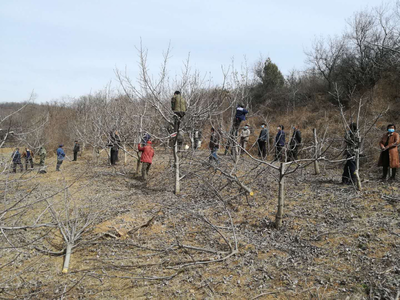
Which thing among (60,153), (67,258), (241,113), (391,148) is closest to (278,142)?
(241,113)

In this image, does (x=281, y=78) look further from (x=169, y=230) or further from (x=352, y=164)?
(x=169, y=230)

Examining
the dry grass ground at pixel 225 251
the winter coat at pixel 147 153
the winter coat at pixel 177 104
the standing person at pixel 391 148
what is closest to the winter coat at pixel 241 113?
→ the dry grass ground at pixel 225 251

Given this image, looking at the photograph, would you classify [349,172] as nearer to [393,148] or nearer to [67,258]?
[393,148]

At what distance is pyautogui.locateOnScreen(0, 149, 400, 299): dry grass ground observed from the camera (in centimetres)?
435

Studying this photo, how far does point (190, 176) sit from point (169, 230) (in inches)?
157

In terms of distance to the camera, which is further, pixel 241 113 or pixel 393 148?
pixel 241 113

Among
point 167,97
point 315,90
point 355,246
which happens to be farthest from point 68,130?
point 355,246

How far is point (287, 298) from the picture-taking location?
13.3 ft

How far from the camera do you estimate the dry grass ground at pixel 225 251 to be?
4.35 metres

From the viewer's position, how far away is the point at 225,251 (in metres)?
5.32

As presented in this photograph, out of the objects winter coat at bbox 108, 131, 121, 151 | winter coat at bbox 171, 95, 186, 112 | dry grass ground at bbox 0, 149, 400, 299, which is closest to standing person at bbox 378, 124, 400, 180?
dry grass ground at bbox 0, 149, 400, 299

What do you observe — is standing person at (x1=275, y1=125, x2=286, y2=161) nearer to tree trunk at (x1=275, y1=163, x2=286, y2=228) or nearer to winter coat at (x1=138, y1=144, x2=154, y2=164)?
tree trunk at (x1=275, y1=163, x2=286, y2=228)

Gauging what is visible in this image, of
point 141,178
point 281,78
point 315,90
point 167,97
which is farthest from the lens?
point 281,78

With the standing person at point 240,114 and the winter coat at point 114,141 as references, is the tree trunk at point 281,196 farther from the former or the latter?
the winter coat at point 114,141
